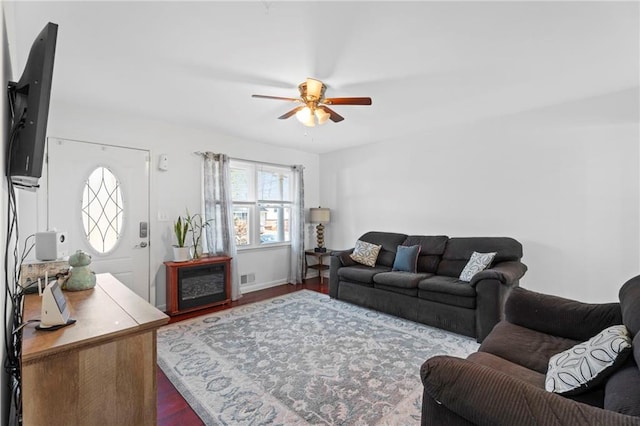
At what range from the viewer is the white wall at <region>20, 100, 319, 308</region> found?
3055mm

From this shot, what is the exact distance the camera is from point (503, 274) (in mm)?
2818

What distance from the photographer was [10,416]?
1.47m

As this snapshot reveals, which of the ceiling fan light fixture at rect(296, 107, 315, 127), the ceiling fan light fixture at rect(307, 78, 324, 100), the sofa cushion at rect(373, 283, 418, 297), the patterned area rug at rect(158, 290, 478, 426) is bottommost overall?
the patterned area rug at rect(158, 290, 478, 426)

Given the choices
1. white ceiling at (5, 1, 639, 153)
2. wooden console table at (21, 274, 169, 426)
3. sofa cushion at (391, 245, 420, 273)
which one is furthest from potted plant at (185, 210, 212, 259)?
sofa cushion at (391, 245, 420, 273)

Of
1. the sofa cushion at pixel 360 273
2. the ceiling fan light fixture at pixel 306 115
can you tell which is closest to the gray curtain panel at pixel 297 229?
the sofa cushion at pixel 360 273

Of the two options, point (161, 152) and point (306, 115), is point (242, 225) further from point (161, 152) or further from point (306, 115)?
point (306, 115)

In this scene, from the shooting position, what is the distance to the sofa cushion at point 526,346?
1607mm

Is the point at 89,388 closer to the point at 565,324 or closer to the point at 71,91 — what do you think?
the point at 565,324

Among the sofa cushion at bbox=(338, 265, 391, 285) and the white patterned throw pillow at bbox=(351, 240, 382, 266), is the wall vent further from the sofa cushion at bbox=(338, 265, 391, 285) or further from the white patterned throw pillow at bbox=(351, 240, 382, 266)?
the white patterned throw pillow at bbox=(351, 240, 382, 266)

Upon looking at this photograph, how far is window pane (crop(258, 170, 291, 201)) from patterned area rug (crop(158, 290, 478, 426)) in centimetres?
206

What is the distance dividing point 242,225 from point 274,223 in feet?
2.17

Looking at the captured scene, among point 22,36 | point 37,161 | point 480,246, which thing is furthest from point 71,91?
point 480,246

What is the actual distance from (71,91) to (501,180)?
491 centimetres

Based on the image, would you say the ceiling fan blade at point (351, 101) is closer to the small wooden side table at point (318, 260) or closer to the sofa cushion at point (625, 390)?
the sofa cushion at point (625, 390)
